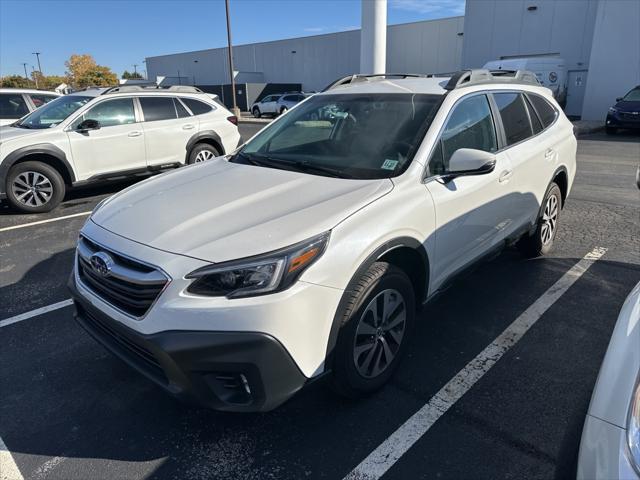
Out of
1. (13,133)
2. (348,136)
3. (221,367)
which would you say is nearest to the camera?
(221,367)

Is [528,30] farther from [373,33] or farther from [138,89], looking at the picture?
[138,89]

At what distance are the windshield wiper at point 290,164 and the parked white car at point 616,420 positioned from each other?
173cm

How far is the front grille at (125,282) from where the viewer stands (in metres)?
2.20

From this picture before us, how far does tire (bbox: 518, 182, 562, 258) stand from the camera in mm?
4633

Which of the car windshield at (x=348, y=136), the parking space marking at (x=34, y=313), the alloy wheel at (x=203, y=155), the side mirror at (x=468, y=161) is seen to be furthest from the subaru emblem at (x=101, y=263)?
the alloy wheel at (x=203, y=155)

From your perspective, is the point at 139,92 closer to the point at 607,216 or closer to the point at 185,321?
the point at 185,321

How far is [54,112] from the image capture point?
7.51 meters

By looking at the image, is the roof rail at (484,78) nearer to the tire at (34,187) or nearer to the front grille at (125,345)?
the front grille at (125,345)

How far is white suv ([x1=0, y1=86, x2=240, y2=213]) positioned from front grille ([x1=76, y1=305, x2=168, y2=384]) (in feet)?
16.7

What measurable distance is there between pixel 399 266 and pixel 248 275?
3.61ft

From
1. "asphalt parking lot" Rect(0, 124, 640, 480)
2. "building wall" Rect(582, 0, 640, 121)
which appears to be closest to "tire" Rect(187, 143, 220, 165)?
"asphalt parking lot" Rect(0, 124, 640, 480)

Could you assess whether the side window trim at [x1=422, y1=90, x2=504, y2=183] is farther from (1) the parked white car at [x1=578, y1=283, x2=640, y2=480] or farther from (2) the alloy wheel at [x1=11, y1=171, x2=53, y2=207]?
(2) the alloy wheel at [x1=11, y1=171, x2=53, y2=207]

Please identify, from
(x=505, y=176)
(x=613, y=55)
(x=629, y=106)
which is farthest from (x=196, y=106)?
(x=613, y=55)

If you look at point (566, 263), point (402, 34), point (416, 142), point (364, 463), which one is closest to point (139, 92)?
point (416, 142)
